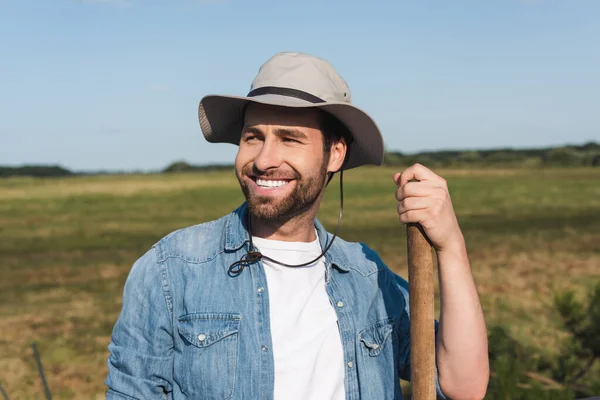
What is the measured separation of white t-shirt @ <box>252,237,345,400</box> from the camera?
6.59 ft

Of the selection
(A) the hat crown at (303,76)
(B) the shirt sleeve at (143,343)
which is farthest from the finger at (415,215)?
(B) the shirt sleeve at (143,343)

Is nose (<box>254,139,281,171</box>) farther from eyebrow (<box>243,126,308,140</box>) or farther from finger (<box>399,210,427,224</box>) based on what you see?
finger (<box>399,210,427,224</box>)

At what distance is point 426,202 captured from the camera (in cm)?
191

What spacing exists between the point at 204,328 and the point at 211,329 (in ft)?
0.07

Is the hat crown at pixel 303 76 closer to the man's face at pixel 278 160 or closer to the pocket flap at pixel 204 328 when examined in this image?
the man's face at pixel 278 160

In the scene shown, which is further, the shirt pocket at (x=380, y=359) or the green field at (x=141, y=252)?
the green field at (x=141, y=252)

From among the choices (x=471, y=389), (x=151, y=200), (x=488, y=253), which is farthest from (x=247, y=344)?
(x=151, y=200)

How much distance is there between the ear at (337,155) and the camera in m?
2.40

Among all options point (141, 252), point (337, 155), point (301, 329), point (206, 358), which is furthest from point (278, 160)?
point (141, 252)

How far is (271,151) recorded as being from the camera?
82.7 inches

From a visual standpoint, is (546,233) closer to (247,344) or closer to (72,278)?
(72,278)

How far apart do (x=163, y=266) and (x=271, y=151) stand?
47 centimetres

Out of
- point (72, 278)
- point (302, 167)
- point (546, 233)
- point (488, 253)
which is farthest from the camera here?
point (546, 233)

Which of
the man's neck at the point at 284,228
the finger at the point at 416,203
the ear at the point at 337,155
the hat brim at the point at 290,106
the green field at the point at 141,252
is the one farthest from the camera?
the green field at the point at 141,252
